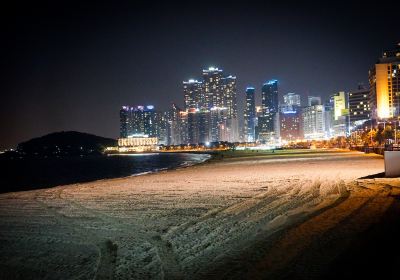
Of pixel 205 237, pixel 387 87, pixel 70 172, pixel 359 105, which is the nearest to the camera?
pixel 205 237

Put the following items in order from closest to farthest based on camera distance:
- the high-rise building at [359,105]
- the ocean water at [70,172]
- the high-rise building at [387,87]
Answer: the ocean water at [70,172]
the high-rise building at [387,87]
the high-rise building at [359,105]

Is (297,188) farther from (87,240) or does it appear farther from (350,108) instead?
(350,108)

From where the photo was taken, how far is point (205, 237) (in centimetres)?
823

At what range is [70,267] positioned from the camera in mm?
6574

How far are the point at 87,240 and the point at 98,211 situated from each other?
4206 mm

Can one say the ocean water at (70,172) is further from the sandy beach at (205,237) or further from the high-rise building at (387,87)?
the high-rise building at (387,87)

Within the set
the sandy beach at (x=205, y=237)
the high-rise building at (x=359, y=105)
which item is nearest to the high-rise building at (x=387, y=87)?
the high-rise building at (x=359, y=105)

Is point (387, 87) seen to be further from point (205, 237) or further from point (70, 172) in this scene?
point (205, 237)

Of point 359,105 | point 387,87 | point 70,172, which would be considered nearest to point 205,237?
point 70,172

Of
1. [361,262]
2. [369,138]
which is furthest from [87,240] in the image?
[369,138]

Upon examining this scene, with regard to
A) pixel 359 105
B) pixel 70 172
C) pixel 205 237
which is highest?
pixel 359 105

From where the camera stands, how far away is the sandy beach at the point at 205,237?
6.11m

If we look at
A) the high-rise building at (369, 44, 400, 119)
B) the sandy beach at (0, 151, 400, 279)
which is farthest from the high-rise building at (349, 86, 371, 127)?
the sandy beach at (0, 151, 400, 279)

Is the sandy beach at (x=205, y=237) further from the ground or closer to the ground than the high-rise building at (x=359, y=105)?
closer to the ground
